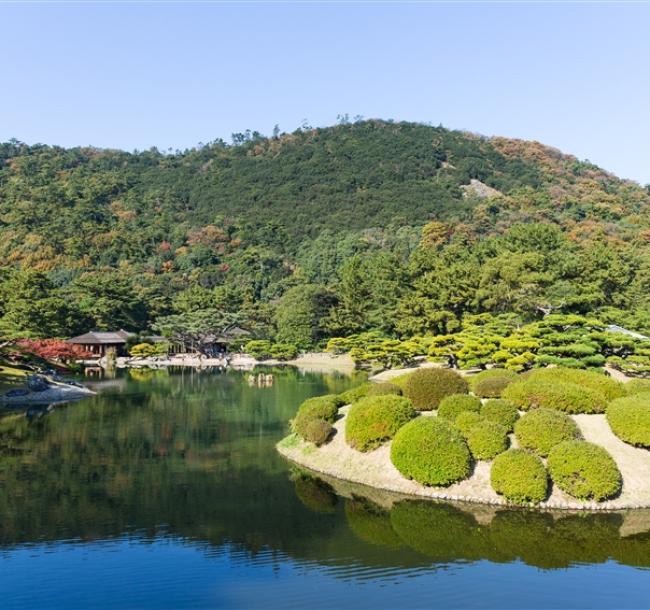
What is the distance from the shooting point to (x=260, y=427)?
91.2 feet

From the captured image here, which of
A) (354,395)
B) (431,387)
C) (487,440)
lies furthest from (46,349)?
(487,440)

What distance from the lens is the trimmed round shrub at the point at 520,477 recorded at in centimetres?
1598

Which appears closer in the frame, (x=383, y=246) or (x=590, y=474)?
(x=590, y=474)

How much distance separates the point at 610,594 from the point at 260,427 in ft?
59.6

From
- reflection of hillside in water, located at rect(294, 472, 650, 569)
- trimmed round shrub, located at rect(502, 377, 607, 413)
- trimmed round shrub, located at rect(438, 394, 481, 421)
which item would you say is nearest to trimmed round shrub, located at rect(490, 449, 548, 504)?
reflection of hillside in water, located at rect(294, 472, 650, 569)

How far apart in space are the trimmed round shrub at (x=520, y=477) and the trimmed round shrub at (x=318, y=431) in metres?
6.36

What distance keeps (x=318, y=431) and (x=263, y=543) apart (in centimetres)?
746

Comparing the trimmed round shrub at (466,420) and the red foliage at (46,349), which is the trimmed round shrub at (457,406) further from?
the red foliage at (46,349)

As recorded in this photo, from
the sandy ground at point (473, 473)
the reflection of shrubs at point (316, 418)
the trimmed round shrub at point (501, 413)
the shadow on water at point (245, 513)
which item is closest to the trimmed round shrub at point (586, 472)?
the sandy ground at point (473, 473)

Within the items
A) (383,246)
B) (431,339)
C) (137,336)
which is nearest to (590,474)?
(431,339)

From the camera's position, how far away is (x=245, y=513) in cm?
1602

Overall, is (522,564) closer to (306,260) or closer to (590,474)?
(590,474)

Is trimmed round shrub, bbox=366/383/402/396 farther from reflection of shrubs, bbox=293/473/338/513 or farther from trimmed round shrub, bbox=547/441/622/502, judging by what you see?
trimmed round shrub, bbox=547/441/622/502

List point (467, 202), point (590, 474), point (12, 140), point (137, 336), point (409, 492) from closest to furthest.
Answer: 1. point (590, 474)
2. point (409, 492)
3. point (137, 336)
4. point (467, 202)
5. point (12, 140)
